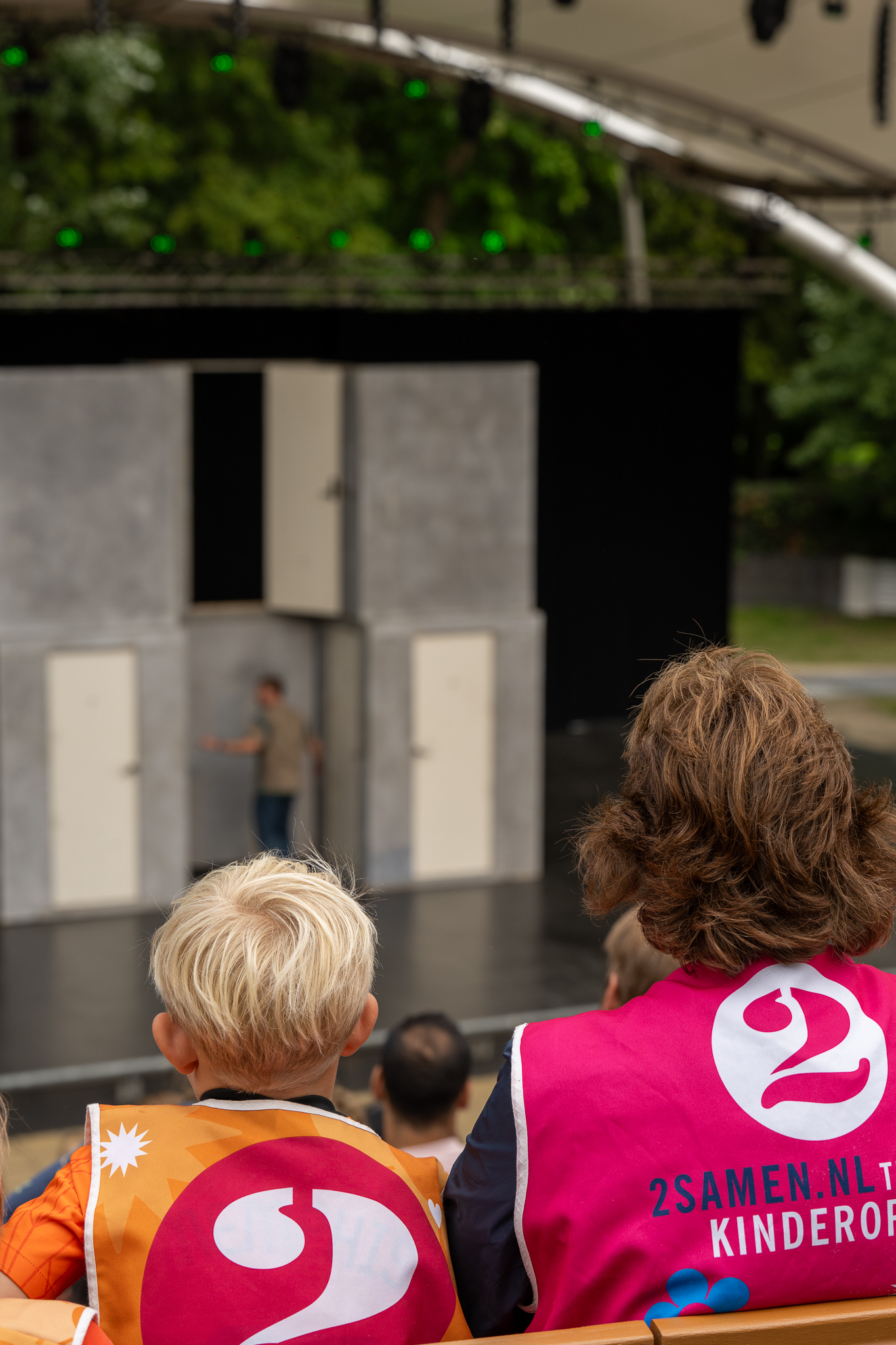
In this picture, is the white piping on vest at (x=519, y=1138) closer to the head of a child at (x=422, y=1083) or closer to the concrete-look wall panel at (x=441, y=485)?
the head of a child at (x=422, y=1083)

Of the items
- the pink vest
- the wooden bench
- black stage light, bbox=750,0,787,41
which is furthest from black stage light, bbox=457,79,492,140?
the wooden bench

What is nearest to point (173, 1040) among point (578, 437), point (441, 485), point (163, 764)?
point (163, 764)

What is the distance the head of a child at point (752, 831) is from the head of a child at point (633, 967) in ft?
2.47

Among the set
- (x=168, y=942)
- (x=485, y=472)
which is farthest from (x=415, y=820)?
(x=168, y=942)

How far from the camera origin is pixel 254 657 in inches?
414

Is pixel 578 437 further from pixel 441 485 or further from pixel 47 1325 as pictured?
pixel 47 1325

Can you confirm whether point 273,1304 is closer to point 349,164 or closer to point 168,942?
point 168,942

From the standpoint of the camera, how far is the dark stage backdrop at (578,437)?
37.4 feet

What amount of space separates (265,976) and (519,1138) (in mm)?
303

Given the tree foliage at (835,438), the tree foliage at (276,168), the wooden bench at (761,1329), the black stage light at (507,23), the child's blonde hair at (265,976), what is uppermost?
the tree foliage at (276,168)

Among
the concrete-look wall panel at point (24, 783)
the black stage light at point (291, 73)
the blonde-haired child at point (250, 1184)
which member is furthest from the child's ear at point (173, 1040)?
the black stage light at point (291, 73)

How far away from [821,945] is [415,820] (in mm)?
8898

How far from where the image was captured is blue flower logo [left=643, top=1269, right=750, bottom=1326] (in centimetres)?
156

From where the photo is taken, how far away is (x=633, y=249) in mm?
16078
